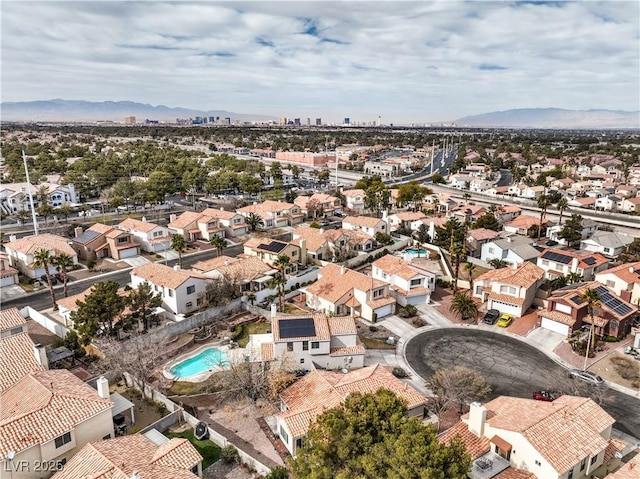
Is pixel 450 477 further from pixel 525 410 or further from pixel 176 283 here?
pixel 176 283

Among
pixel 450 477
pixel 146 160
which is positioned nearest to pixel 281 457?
pixel 450 477

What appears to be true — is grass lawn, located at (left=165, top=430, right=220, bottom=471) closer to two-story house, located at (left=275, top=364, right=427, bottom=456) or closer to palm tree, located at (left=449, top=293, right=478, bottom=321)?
two-story house, located at (left=275, top=364, right=427, bottom=456)

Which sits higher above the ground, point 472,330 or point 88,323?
point 88,323

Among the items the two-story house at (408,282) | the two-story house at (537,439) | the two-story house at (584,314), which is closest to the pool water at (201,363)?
the two-story house at (537,439)

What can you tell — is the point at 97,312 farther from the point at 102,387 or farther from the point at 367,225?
the point at 367,225

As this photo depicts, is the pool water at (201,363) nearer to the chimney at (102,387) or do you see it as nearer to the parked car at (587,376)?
the chimney at (102,387)

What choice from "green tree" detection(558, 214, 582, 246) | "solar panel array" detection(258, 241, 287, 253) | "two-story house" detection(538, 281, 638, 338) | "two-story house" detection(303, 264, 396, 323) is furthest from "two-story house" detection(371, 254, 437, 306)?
"green tree" detection(558, 214, 582, 246)

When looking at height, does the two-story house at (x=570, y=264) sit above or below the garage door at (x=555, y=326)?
above
